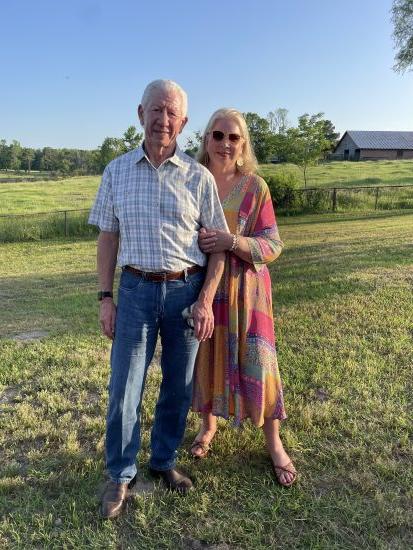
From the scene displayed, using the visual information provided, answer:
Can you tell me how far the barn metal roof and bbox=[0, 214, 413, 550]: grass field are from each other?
6363 cm

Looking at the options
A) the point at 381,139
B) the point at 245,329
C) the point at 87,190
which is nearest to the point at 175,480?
the point at 245,329

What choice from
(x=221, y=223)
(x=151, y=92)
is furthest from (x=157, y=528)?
(x=151, y=92)

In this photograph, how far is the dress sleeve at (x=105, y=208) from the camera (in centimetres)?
223

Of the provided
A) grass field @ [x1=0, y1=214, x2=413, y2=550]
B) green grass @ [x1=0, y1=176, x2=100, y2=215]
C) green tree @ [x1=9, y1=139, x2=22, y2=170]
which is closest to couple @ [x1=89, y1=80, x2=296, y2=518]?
grass field @ [x1=0, y1=214, x2=413, y2=550]

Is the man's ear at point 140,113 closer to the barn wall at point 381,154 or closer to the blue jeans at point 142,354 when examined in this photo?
the blue jeans at point 142,354

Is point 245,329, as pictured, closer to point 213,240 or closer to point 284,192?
point 213,240

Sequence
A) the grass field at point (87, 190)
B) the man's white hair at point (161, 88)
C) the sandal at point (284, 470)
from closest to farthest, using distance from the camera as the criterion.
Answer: the man's white hair at point (161, 88)
the sandal at point (284, 470)
the grass field at point (87, 190)

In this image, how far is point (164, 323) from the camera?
2285 mm

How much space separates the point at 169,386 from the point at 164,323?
1.27 ft

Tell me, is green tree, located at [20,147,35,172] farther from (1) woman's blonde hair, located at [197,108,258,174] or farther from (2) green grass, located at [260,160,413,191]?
(1) woman's blonde hair, located at [197,108,258,174]

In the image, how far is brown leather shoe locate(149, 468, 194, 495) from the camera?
2529mm

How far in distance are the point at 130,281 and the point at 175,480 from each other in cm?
115

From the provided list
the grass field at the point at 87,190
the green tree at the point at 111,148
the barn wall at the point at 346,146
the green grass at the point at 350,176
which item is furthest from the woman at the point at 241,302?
the barn wall at the point at 346,146

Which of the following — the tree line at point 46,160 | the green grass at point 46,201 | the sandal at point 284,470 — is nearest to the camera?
the sandal at point 284,470
